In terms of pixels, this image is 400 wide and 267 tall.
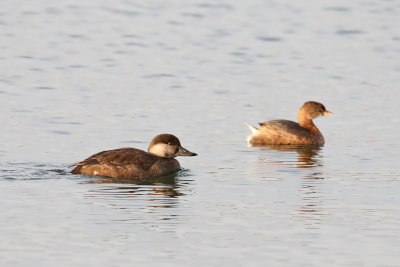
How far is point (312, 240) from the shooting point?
14719 millimetres

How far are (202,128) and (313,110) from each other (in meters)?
3.08

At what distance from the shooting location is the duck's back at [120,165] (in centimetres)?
1972

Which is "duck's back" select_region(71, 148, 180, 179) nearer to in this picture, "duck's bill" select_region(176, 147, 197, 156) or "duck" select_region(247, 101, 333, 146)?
"duck's bill" select_region(176, 147, 197, 156)

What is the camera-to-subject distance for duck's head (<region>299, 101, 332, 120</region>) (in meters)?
26.3

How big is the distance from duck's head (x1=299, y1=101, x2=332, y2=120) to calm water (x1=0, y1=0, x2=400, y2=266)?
0.52 metres

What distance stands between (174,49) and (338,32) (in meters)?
7.08

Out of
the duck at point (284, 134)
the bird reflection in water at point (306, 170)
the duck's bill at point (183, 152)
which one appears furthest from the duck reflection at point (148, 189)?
the duck at point (284, 134)

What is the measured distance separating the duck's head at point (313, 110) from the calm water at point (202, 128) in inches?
20.5

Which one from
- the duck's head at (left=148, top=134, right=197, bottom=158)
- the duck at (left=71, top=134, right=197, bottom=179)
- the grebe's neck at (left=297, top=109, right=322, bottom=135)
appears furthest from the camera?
the grebe's neck at (left=297, top=109, right=322, bottom=135)

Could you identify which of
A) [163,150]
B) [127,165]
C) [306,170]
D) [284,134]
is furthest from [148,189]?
[284,134]

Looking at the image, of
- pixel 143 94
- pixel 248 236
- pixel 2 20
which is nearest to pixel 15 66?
pixel 143 94

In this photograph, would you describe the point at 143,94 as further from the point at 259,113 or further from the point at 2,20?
the point at 2,20

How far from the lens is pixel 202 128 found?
24750 mm

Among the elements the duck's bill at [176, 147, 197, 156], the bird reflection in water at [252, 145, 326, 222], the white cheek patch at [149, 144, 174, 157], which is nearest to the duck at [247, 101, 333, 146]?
the bird reflection in water at [252, 145, 326, 222]
